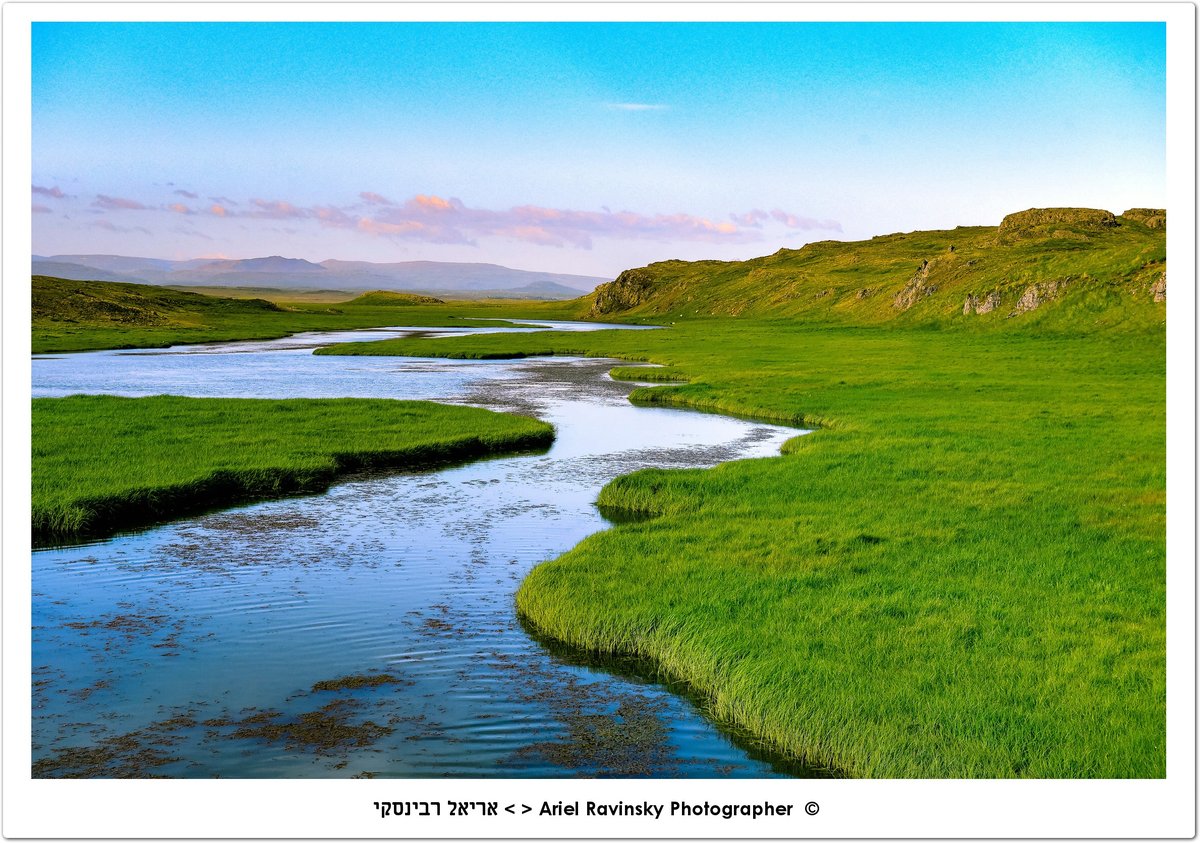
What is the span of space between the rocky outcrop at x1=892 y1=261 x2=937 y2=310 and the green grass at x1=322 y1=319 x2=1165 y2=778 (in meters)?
98.4

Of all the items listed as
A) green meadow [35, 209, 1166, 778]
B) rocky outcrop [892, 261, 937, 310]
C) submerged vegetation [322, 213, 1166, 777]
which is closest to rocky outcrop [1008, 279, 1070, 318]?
rocky outcrop [892, 261, 937, 310]

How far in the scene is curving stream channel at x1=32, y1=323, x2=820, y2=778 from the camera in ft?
43.9

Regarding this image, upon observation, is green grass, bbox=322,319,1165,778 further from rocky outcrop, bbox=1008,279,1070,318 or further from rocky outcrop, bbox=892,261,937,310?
rocky outcrop, bbox=892,261,937,310

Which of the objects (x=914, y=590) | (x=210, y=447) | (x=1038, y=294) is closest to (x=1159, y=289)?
(x=1038, y=294)

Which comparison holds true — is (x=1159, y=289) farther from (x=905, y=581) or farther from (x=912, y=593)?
(x=912, y=593)

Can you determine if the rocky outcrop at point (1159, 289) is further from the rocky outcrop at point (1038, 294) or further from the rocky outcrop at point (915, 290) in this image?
the rocky outcrop at point (915, 290)

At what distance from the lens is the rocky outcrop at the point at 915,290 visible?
139 m

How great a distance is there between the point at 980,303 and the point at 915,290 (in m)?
26.0

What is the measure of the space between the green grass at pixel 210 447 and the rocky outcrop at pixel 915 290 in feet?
343

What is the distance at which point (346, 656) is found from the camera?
1720 centimetres
